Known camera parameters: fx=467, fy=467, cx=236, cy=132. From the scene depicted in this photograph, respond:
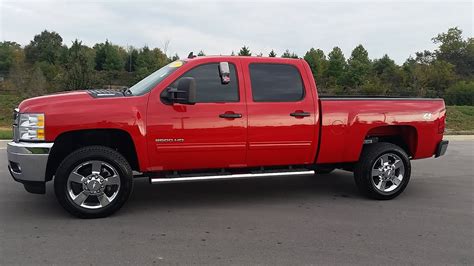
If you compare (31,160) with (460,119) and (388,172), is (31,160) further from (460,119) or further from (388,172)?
(460,119)

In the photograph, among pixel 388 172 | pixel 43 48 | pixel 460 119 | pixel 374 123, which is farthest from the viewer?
pixel 43 48

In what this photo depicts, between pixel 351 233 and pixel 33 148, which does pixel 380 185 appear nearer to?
pixel 351 233

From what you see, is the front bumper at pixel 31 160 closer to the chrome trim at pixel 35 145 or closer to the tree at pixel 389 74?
the chrome trim at pixel 35 145

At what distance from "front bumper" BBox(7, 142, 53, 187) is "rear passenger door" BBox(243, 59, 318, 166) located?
7.74 ft

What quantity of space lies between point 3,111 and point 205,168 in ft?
69.6

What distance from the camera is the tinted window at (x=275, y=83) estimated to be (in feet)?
19.4

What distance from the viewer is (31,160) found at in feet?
16.7

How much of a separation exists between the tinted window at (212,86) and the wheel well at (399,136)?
214cm

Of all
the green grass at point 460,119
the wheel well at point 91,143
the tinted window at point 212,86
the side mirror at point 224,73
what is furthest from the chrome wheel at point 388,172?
the green grass at point 460,119

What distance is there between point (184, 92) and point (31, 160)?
183 cm

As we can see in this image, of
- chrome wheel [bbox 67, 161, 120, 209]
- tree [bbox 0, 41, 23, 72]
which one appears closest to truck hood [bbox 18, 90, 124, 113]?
chrome wheel [bbox 67, 161, 120, 209]

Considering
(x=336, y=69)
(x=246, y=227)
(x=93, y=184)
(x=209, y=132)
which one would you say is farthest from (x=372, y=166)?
(x=336, y=69)

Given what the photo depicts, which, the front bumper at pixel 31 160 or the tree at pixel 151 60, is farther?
the tree at pixel 151 60

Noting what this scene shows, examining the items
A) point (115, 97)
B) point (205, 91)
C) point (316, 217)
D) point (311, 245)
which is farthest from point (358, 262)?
point (115, 97)
